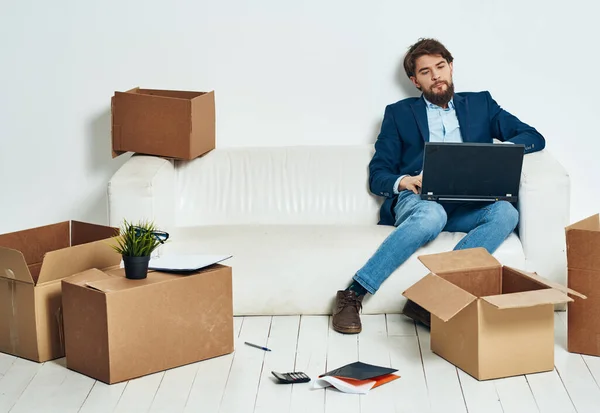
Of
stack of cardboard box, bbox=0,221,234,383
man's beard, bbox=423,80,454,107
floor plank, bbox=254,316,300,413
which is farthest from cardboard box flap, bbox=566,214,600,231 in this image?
stack of cardboard box, bbox=0,221,234,383

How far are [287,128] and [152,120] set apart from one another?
0.71 metres

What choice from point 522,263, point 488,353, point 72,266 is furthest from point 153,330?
point 522,263

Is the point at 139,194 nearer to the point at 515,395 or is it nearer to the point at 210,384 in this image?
the point at 210,384

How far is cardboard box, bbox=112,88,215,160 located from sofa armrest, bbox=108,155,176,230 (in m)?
0.10

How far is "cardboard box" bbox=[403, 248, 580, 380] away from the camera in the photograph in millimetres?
2646

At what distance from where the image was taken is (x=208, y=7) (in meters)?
3.96

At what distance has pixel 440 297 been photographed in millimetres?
2738

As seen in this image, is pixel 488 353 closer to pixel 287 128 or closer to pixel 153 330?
pixel 153 330

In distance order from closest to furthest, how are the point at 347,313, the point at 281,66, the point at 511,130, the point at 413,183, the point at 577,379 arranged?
the point at 577,379
the point at 347,313
the point at 413,183
the point at 511,130
the point at 281,66

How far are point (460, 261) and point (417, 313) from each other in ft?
1.00

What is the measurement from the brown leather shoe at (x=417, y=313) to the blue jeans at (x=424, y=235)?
133mm

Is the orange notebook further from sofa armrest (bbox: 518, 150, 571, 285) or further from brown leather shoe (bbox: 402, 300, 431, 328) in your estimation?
sofa armrest (bbox: 518, 150, 571, 285)

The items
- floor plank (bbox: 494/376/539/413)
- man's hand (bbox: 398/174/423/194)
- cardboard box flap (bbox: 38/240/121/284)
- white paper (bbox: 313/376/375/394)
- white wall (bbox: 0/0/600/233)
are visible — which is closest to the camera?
floor plank (bbox: 494/376/539/413)

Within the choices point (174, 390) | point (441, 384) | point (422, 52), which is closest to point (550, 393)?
point (441, 384)
